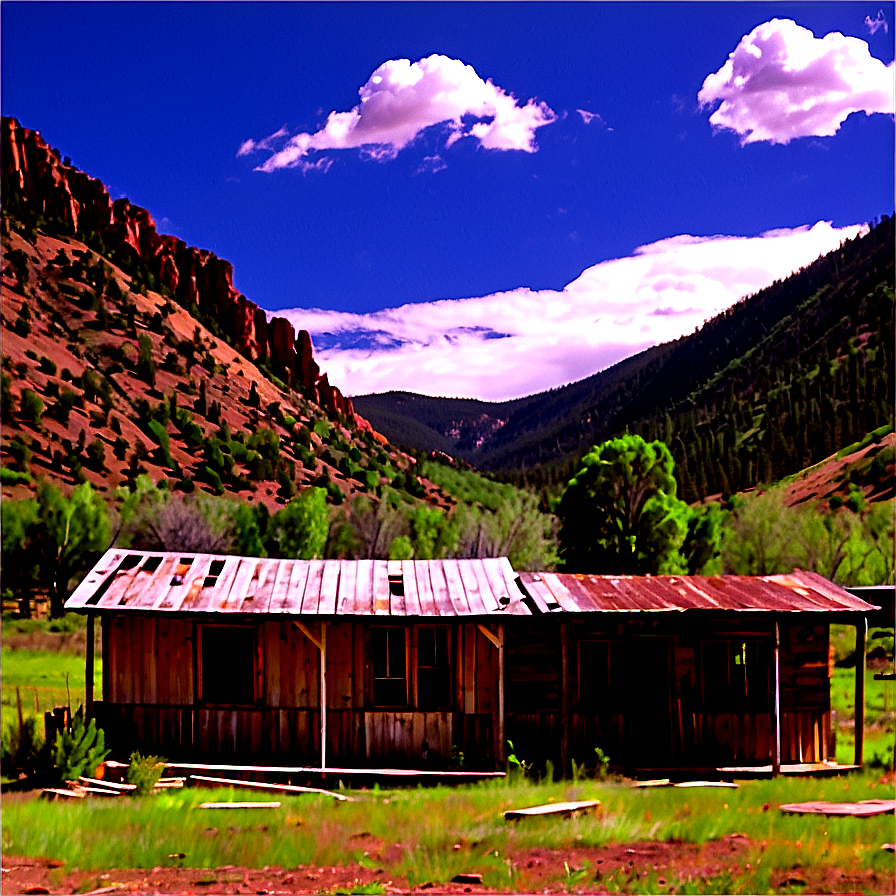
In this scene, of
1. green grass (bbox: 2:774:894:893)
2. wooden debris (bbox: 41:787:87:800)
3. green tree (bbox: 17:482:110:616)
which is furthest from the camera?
green tree (bbox: 17:482:110:616)

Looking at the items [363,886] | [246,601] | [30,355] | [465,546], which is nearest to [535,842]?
[363,886]

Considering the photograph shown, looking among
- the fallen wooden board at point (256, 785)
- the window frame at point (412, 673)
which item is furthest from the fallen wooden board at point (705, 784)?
the fallen wooden board at point (256, 785)

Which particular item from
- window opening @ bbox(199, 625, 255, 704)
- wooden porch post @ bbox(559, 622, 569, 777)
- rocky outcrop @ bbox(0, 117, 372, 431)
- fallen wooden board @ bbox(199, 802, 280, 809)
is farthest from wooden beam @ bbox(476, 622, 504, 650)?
rocky outcrop @ bbox(0, 117, 372, 431)

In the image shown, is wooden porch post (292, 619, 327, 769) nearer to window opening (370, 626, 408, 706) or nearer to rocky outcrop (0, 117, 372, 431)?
window opening (370, 626, 408, 706)

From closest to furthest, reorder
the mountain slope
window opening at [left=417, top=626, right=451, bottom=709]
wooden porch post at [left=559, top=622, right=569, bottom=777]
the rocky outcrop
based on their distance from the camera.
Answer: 1. wooden porch post at [left=559, top=622, right=569, bottom=777]
2. window opening at [left=417, top=626, right=451, bottom=709]
3. the mountain slope
4. the rocky outcrop

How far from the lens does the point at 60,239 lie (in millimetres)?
139375

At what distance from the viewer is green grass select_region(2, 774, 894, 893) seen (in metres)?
10.5

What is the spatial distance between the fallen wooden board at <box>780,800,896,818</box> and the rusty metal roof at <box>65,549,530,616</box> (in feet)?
16.0

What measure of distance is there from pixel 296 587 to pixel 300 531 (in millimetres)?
46573

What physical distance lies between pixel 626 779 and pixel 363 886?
6.80m

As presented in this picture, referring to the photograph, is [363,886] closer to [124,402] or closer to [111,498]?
[111,498]

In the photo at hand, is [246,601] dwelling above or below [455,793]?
above

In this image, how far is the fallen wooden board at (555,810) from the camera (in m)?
12.1

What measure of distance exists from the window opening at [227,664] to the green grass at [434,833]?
2678 mm
